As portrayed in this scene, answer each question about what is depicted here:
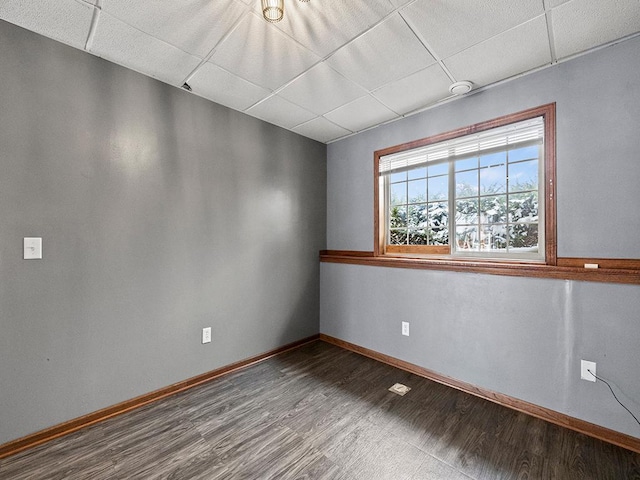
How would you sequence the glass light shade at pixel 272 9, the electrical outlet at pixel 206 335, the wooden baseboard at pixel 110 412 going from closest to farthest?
the glass light shade at pixel 272 9
the wooden baseboard at pixel 110 412
the electrical outlet at pixel 206 335

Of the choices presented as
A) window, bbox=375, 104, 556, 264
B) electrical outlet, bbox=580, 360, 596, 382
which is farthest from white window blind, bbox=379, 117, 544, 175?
electrical outlet, bbox=580, 360, 596, 382

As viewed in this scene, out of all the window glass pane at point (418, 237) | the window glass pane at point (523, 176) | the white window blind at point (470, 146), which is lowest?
the window glass pane at point (418, 237)

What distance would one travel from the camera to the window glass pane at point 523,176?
2.16 m

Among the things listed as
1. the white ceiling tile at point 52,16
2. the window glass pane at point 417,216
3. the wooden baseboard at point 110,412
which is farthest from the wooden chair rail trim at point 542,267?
the white ceiling tile at point 52,16

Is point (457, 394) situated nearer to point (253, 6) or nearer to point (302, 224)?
point (302, 224)

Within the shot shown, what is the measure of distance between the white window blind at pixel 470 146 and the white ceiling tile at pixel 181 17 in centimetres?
191

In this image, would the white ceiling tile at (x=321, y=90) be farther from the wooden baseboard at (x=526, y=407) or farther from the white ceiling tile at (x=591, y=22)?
the wooden baseboard at (x=526, y=407)

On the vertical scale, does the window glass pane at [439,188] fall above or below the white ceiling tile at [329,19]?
below

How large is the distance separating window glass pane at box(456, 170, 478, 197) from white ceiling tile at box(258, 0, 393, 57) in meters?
1.51

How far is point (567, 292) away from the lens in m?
1.88

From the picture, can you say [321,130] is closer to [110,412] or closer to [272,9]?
[272,9]

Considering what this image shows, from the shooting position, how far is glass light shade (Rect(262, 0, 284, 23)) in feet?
4.34

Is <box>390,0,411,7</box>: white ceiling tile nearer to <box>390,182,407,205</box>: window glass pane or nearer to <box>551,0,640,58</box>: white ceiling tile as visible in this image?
<box>551,0,640,58</box>: white ceiling tile

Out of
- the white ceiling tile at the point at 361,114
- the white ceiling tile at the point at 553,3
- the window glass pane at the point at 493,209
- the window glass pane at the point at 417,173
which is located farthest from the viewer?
the window glass pane at the point at 417,173
